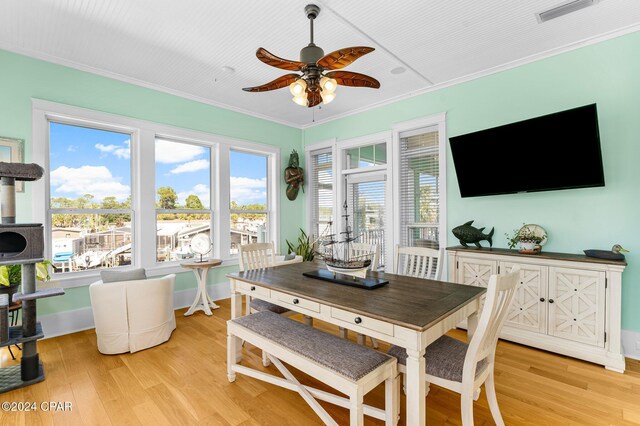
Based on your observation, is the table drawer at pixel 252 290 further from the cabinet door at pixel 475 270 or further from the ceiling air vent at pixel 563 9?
the ceiling air vent at pixel 563 9

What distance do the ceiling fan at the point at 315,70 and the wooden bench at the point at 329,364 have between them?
67.2 inches

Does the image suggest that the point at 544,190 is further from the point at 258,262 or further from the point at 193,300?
the point at 193,300

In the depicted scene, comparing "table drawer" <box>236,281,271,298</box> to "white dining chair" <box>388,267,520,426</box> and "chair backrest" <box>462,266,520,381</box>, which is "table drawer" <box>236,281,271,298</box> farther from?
"chair backrest" <box>462,266,520,381</box>

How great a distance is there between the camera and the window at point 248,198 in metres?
5.00

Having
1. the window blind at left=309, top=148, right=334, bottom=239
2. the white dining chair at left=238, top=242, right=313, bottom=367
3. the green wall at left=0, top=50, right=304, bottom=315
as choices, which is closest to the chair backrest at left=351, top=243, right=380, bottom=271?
the white dining chair at left=238, top=242, right=313, bottom=367

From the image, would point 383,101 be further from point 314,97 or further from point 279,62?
point 279,62

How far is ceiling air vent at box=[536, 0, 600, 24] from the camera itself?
96.1 inches

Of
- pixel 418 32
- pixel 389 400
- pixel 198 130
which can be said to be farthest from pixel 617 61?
pixel 198 130

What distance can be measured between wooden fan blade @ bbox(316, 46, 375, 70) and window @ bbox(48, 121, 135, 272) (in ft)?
10.3

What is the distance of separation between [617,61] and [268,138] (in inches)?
177

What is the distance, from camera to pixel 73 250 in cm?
360

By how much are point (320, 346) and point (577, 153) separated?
Answer: 9.57ft

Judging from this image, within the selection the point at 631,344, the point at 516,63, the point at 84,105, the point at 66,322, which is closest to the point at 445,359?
the point at 631,344

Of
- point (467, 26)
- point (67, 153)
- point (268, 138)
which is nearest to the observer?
point (467, 26)
